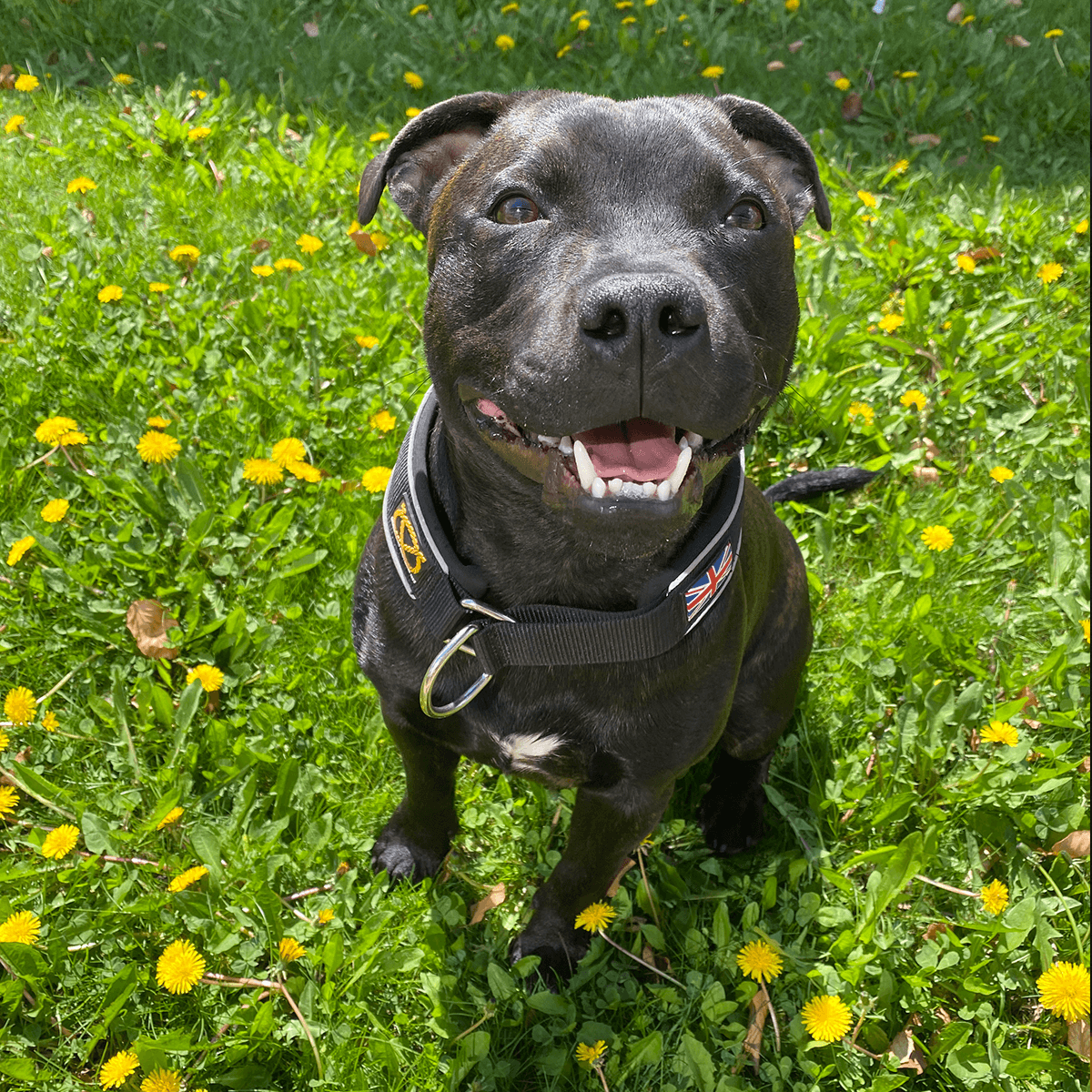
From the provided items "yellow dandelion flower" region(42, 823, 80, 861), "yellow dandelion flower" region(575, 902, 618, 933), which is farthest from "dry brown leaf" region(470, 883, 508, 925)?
"yellow dandelion flower" region(42, 823, 80, 861)

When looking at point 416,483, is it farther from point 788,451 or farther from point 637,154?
point 788,451

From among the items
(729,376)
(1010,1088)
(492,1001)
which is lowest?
(1010,1088)

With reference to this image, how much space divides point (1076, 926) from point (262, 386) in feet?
9.90

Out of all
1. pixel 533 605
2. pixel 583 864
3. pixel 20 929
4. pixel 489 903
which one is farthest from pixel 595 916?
pixel 20 929

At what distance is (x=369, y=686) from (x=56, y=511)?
105cm

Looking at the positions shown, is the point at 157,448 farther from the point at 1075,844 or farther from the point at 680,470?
the point at 1075,844

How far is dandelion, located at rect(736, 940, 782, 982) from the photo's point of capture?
2.22 meters

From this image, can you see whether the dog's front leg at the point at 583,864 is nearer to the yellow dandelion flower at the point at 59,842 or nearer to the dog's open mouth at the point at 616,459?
the dog's open mouth at the point at 616,459

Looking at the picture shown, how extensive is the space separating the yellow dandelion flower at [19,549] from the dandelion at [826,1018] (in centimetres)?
238

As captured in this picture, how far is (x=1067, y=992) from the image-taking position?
85.1 inches

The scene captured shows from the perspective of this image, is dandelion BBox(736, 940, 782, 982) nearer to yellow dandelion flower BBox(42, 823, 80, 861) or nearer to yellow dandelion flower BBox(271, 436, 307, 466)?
yellow dandelion flower BBox(42, 823, 80, 861)

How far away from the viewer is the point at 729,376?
1654 mm

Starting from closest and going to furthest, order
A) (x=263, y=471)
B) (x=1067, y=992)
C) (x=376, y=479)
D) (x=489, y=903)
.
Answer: (x=1067, y=992) < (x=489, y=903) < (x=263, y=471) < (x=376, y=479)

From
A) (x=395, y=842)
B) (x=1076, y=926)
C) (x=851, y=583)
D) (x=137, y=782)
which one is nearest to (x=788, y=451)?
(x=851, y=583)
